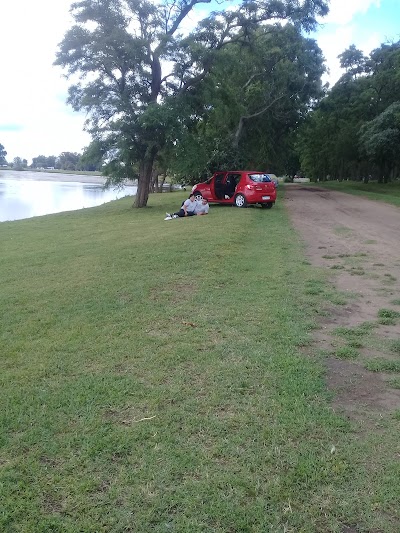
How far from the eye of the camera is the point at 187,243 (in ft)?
33.2

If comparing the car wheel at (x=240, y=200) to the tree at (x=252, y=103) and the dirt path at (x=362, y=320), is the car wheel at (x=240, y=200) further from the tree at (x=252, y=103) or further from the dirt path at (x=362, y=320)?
the dirt path at (x=362, y=320)

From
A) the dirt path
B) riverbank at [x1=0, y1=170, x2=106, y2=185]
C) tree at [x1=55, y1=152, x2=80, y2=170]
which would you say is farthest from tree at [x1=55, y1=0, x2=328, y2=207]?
tree at [x1=55, y1=152, x2=80, y2=170]

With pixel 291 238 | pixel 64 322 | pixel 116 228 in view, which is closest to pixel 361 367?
pixel 64 322

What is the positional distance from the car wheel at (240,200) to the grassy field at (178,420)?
40.9 feet

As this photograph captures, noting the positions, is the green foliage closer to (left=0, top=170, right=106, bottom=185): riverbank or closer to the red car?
the red car

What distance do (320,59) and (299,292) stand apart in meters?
31.2

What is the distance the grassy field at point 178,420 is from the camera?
95.0 inches

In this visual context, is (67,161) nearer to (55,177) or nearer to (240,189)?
(55,177)

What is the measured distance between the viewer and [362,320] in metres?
5.41

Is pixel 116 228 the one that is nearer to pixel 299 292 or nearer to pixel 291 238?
pixel 291 238

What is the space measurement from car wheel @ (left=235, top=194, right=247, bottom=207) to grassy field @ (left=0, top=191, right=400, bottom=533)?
12.5m

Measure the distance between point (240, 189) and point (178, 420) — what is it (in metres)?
16.2

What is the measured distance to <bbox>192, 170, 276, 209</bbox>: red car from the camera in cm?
1847

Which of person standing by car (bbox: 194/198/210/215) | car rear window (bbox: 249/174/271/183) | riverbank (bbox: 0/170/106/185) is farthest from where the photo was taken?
riverbank (bbox: 0/170/106/185)
